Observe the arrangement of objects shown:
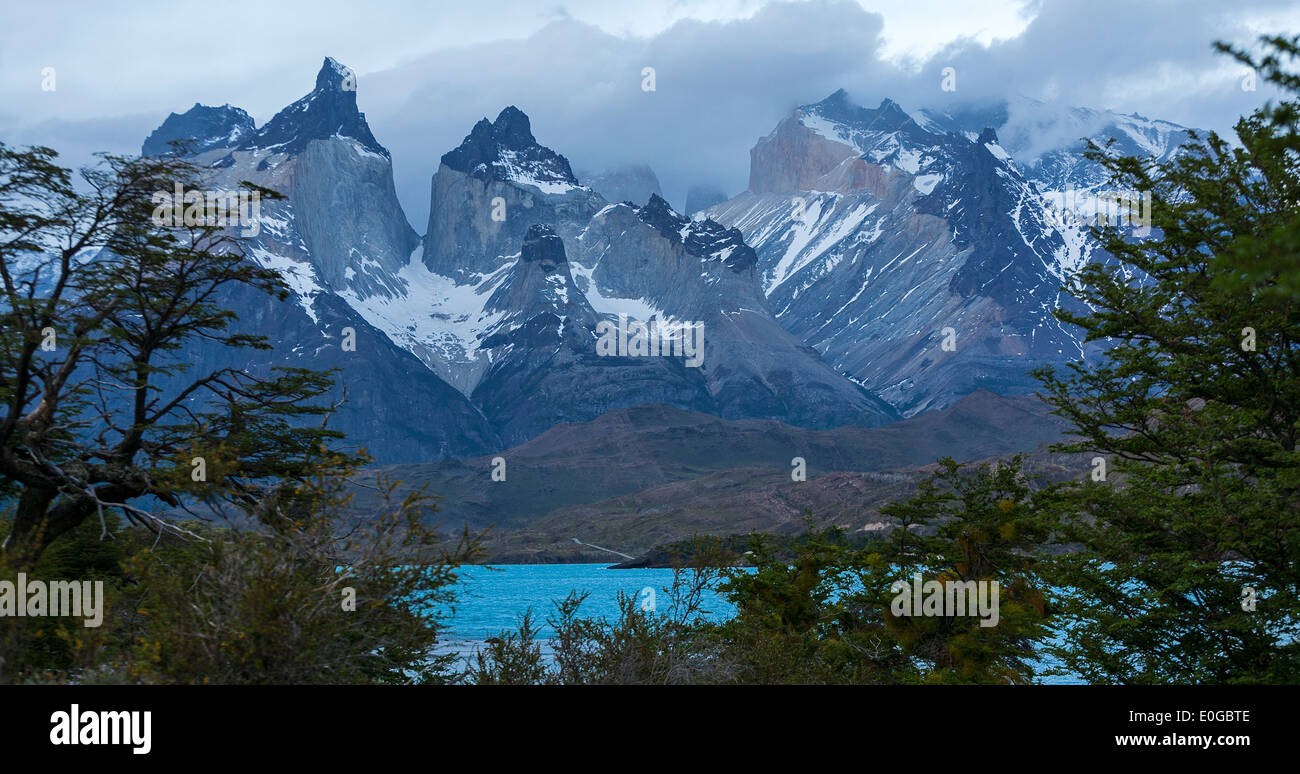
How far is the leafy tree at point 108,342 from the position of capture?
25734mm

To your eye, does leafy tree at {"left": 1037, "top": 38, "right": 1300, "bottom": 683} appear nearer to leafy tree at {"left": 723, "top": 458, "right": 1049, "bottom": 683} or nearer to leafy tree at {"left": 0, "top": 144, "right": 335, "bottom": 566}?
leafy tree at {"left": 723, "top": 458, "right": 1049, "bottom": 683}

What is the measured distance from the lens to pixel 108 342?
29.1 metres

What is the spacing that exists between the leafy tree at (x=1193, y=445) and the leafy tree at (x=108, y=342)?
1979 cm

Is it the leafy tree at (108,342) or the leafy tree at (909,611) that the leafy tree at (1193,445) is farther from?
the leafy tree at (108,342)

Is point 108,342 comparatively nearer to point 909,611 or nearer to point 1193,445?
point 909,611

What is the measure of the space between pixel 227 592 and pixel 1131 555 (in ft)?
69.1

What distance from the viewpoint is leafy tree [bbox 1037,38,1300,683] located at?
22.7 metres

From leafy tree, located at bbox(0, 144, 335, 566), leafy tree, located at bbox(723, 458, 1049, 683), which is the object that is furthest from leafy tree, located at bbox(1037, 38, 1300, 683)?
leafy tree, located at bbox(0, 144, 335, 566)

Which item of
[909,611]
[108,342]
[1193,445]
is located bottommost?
[909,611]

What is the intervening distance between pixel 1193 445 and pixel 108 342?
1154 inches

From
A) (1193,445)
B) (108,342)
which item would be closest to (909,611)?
(1193,445)
